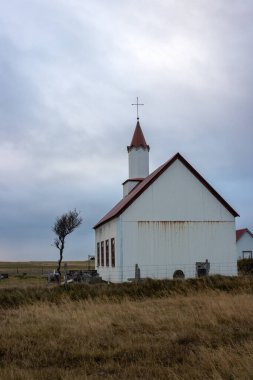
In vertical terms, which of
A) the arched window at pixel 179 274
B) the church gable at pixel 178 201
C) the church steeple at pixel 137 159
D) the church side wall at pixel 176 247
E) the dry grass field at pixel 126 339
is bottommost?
the dry grass field at pixel 126 339

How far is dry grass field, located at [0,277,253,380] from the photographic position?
753 centimetres

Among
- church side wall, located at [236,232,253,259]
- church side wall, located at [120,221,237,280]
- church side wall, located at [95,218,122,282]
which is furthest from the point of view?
church side wall, located at [236,232,253,259]

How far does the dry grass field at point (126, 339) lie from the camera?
7.53 m

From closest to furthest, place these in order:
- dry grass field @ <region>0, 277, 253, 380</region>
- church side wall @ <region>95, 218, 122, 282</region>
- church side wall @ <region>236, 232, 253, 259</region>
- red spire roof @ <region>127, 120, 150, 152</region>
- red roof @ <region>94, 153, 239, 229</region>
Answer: dry grass field @ <region>0, 277, 253, 380</region> < red roof @ <region>94, 153, 239, 229</region> < church side wall @ <region>95, 218, 122, 282</region> < red spire roof @ <region>127, 120, 150, 152</region> < church side wall @ <region>236, 232, 253, 259</region>

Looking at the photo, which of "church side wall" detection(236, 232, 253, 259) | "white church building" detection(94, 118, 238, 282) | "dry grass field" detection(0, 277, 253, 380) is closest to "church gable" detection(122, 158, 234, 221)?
"white church building" detection(94, 118, 238, 282)

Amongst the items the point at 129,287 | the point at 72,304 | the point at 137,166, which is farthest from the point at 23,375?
the point at 137,166

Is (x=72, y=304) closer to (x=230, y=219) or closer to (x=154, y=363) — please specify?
(x=154, y=363)

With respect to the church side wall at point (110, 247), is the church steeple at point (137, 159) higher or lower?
higher

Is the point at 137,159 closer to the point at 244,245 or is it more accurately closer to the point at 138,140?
the point at 138,140

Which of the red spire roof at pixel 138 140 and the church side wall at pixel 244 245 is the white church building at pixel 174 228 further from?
the church side wall at pixel 244 245

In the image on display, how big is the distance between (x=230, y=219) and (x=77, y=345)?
64.6 feet

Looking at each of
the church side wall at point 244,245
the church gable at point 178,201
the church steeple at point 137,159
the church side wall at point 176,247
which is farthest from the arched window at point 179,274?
the church side wall at point 244,245

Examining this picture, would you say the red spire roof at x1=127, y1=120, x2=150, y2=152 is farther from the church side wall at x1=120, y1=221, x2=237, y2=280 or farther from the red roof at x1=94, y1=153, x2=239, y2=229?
the church side wall at x1=120, y1=221, x2=237, y2=280

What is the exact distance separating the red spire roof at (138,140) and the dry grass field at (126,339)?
58.8 feet
